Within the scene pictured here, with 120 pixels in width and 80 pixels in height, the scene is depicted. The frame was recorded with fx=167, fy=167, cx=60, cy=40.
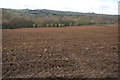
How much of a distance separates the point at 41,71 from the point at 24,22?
75.0 feet

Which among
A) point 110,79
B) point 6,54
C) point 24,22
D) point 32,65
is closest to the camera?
point 110,79

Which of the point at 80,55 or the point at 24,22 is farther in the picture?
the point at 24,22

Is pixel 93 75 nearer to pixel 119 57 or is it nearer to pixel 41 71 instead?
pixel 41 71

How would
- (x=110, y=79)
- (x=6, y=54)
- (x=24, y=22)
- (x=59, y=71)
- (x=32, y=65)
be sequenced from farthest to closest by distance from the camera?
(x=24, y=22)
(x=6, y=54)
(x=32, y=65)
(x=59, y=71)
(x=110, y=79)

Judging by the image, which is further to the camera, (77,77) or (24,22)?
(24,22)

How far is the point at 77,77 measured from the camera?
3.46 meters

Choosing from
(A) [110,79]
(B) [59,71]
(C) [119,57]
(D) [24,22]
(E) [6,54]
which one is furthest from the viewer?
(D) [24,22]

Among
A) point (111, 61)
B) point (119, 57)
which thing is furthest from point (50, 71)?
point (119, 57)

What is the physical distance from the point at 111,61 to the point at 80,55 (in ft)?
3.09

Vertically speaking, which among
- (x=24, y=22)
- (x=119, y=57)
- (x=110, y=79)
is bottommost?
(x=110, y=79)

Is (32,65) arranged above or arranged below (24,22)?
below

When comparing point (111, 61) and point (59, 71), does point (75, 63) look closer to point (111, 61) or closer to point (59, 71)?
point (59, 71)

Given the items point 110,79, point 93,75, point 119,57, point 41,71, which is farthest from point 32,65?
point 119,57

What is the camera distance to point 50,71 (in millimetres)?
3740
